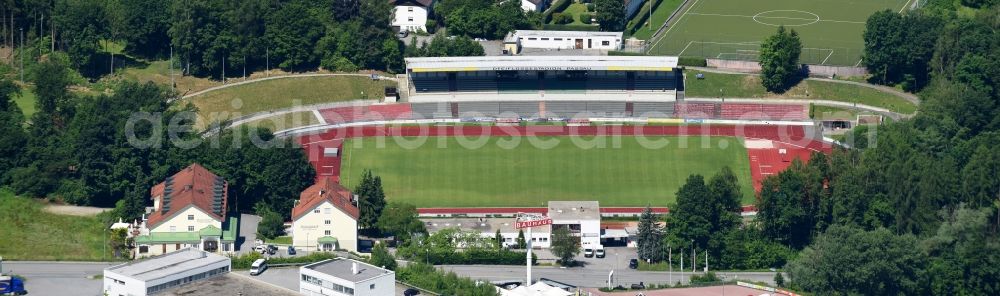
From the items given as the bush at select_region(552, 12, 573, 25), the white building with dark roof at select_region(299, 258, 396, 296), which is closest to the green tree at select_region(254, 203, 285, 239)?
the white building with dark roof at select_region(299, 258, 396, 296)

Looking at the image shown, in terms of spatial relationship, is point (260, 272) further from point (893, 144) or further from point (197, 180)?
point (893, 144)

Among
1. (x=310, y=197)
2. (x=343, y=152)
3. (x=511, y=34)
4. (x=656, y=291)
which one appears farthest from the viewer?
(x=511, y=34)

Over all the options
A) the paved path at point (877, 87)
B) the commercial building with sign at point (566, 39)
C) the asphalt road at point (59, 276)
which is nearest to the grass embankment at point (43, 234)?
the asphalt road at point (59, 276)

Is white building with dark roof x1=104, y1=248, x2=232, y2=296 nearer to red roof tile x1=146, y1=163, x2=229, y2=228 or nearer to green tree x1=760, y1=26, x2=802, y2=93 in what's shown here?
red roof tile x1=146, y1=163, x2=229, y2=228

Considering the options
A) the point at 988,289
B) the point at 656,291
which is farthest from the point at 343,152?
the point at 988,289

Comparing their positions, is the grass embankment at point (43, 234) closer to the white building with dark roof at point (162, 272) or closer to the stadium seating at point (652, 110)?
the white building with dark roof at point (162, 272)

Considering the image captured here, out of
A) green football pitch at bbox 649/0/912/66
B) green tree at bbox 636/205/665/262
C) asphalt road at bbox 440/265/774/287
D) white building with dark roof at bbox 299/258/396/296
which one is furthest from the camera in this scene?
green football pitch at bbox 649/0/912/66
